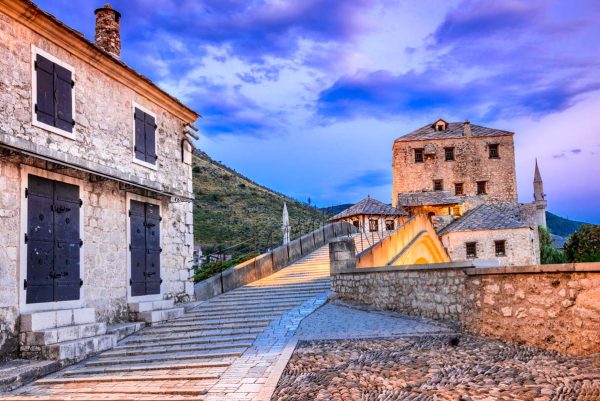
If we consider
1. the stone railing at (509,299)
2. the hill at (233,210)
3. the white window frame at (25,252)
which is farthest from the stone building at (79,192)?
the hill at (233,210)

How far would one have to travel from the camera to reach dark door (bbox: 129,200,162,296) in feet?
38.8

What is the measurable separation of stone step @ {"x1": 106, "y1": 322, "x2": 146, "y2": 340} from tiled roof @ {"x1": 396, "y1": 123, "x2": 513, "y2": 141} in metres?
39.0

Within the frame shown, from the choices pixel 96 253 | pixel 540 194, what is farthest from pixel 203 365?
pixel 540 194

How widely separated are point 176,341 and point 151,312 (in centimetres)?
171

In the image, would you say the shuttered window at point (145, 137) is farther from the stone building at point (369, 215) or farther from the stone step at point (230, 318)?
the stone building at point (369, 215)

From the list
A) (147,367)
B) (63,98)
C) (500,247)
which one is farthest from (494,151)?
(147,367)

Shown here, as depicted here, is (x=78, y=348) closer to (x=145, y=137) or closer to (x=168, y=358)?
(x=168, y=358)

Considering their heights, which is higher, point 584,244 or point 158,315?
point 584,244

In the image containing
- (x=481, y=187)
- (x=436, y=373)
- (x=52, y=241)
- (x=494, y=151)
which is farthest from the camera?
(x=494, y=151)

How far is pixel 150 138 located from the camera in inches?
504

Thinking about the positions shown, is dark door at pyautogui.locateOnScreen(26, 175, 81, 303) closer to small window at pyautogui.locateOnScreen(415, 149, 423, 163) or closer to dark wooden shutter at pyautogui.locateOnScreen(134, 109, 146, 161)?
dark wooden shutter at pyautogui.locateOnScreen(134, 109, 146, 161)

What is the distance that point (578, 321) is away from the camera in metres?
6.84

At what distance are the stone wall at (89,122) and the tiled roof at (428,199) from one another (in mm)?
32670

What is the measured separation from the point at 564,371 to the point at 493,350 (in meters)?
1.56
